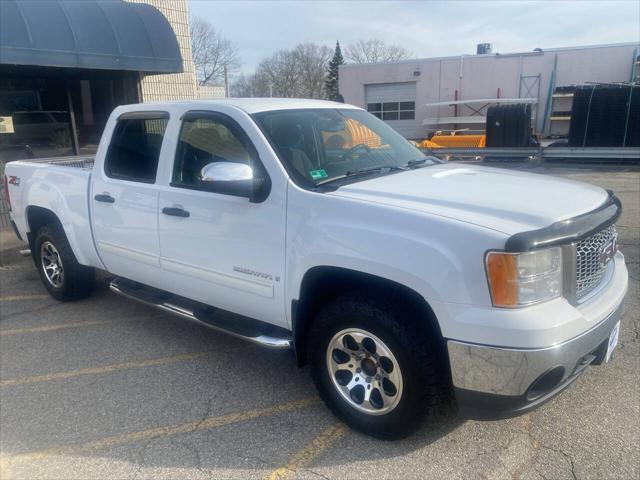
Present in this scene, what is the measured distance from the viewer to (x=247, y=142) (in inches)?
138

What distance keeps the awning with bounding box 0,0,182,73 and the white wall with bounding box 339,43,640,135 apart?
66.9ft

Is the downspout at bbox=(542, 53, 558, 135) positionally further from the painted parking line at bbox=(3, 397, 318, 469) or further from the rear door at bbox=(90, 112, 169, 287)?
the painted parking line at bbox=(3, 397, 318, 469)

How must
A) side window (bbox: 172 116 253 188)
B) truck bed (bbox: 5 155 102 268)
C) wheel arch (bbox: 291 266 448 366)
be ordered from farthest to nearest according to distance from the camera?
truck bed (bbox: 5 155 102 268)
side window (bbox: 172 116 253 188)
wheel arch (bbox: 291 266 448 366)

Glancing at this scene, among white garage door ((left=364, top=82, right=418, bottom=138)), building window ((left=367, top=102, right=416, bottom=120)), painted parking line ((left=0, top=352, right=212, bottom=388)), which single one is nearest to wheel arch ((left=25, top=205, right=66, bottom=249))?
painted parking line ((left=0, top=352, right=212, bottom=388))

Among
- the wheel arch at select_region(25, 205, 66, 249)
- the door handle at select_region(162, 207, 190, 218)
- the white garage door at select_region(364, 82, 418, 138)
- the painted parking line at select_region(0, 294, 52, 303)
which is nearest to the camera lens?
the door handle at select_region(162, 207, 190, 218)

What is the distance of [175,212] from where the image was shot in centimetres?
385

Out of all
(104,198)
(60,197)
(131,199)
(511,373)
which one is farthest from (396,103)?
(511,373)

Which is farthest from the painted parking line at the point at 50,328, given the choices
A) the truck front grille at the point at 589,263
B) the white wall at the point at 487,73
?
the white wall at the point at 487,73

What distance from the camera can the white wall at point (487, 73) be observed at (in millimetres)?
26359

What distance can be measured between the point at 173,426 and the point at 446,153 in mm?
14285

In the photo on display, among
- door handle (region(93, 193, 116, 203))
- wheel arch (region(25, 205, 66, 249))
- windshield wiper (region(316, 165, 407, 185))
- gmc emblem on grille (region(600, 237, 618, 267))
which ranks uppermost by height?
windshield wiper (region(316, 165, 407, 185))

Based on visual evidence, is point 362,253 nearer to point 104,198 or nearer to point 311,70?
point 104,198

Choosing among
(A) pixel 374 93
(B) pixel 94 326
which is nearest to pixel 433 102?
(A) pixel 374 93

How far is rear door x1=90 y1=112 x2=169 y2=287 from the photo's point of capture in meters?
4.17
